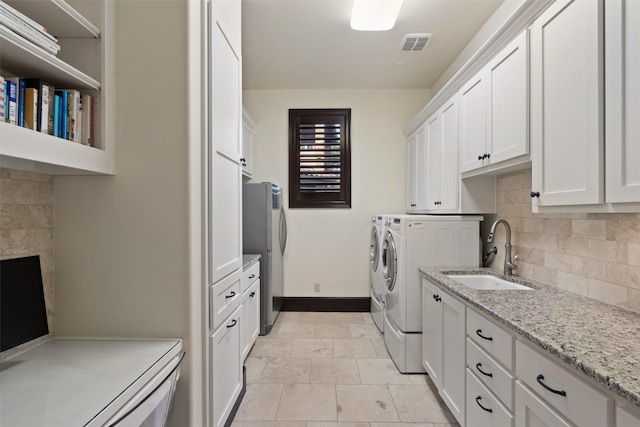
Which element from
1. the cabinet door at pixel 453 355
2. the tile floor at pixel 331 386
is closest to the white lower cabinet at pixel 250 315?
the tile floor at pixel 331 386

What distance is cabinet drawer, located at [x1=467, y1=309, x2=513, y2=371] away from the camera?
130cm

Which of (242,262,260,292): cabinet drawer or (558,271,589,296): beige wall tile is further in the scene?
(242,262,260,292): cabinet drawer

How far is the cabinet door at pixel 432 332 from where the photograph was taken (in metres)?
2.08

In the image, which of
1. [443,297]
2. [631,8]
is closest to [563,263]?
[443,297]

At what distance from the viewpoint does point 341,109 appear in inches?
161

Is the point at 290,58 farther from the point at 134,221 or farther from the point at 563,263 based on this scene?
the point at 563,263

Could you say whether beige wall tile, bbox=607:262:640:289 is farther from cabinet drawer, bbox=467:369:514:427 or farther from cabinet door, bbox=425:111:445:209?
cabinet door, bbox=425:111:445:209

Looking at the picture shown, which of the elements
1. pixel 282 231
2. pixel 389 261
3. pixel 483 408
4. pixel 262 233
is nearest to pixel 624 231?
pixel 483 408

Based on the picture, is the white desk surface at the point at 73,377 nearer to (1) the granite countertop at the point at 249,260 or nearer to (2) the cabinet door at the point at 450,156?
(1) the granite countertop at the point at 249,260

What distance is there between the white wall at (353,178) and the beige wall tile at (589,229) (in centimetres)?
236

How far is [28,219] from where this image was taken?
1191 mm

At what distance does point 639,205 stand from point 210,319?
177 centimetres

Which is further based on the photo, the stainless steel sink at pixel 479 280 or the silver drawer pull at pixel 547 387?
the stainless steel sink at pixel 479 280

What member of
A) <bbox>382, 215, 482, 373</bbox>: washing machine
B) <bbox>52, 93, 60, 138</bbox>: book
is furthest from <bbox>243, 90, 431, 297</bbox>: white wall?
<bbox>52, 93, 60, 138</bbox>: book
